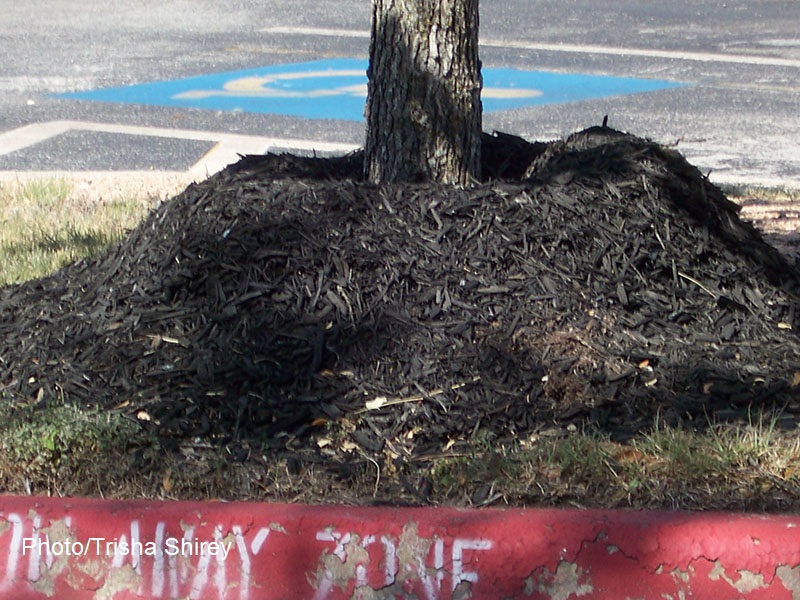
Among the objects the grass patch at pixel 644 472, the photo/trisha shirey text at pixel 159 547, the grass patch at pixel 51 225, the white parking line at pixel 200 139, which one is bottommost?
the photo/trisha shirey text at pixel 159 547

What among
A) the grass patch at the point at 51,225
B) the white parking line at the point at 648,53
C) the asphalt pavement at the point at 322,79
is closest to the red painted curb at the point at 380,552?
the grass patch at the point at 51,225

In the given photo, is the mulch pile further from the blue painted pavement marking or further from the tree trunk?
the blue painted pavement marking

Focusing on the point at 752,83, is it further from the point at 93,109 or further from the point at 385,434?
the point at 385,434

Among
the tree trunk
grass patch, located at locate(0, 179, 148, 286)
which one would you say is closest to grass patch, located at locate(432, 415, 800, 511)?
the tree trunk

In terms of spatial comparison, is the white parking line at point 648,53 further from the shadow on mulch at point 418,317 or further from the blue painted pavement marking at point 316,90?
the shadow on mulch at point 418,317

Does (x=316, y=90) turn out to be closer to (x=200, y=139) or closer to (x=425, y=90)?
(x=200, y=139)

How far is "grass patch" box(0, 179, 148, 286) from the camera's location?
550 cm

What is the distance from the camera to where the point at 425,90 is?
4645 millimetres

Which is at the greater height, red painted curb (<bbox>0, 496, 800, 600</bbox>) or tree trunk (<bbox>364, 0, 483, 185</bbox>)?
tree trunk (<bbox>364, 0, 483, 185</bbox>)

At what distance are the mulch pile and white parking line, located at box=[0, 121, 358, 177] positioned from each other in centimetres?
416

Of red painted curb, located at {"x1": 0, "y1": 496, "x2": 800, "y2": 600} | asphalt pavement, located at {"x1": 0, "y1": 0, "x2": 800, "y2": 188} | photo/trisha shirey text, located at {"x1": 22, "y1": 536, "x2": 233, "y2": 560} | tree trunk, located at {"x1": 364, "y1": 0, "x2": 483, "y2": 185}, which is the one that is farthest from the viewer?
asphalt pavement, located at {"x1": 0, "y1": 0, "x2": 800, "y2": 188}

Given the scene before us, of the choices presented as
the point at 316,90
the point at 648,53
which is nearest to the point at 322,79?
the point at 316,90

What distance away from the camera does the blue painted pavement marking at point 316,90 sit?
441 inches

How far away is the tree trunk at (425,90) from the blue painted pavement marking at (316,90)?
5904 mm
